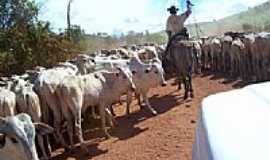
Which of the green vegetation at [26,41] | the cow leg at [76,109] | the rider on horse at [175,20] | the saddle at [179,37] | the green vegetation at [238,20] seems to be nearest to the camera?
the cow leg at [76,109]

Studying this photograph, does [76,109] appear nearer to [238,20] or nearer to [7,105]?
[7,105]

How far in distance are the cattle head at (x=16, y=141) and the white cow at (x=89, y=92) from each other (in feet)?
12.6

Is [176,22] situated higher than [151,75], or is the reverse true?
[176,22]

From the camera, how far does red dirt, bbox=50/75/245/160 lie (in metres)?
9.70

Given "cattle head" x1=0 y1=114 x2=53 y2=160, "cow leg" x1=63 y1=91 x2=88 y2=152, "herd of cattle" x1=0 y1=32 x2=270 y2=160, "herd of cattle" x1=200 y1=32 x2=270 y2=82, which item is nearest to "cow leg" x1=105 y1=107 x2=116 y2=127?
"herd of cattle" x1=0 y1=32 x2=270 y2=160

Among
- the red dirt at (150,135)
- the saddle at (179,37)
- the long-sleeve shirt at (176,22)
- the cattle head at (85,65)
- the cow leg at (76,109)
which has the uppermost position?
the long-sleeve shirt at (176,22)

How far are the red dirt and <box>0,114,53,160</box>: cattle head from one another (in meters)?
3.50

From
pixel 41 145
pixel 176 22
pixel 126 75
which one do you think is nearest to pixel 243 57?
pixel 176 22

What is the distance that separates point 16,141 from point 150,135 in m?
5.22

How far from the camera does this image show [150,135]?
1096cm

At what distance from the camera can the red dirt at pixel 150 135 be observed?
9.70m

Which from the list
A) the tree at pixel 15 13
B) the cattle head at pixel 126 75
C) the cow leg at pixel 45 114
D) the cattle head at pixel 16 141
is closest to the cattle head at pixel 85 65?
the cattle head at pixel 126 75

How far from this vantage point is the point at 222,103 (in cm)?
208

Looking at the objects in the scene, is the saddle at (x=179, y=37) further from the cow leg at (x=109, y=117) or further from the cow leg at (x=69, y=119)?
the cow leg at (x=69, y=119)
